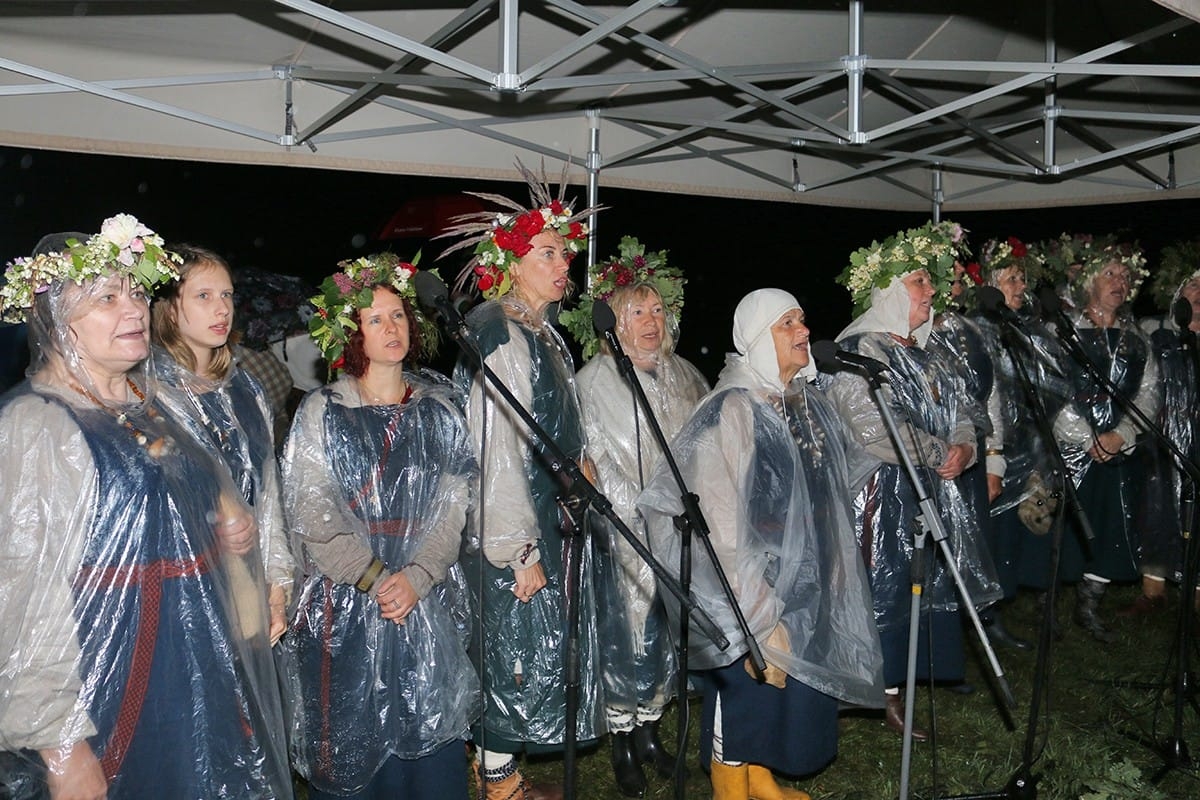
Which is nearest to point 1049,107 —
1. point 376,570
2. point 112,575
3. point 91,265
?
point 376,570

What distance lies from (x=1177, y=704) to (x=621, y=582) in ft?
6.15

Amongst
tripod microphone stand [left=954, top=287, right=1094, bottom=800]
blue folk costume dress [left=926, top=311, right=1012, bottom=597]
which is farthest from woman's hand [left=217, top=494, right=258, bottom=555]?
blue folk costume dress [left=926, top=311, right=1012, bottom=597]

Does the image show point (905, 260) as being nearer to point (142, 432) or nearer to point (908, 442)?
point (908, 442)

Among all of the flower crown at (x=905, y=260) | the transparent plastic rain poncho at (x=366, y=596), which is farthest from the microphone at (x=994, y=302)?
the transparent plastic rain poncho at (x=366, y=596)

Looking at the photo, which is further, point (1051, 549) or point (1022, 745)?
point (1022, 745)

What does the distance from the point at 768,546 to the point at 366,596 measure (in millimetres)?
1101

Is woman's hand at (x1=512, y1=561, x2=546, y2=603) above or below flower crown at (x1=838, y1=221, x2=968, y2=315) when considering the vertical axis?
below

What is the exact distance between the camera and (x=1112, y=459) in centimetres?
529

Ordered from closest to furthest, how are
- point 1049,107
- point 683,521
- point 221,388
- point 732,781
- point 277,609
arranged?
point 683,521
point 277,609
point 221,388
point 732,781
point 1049,107

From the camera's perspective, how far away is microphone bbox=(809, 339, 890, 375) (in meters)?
2.79

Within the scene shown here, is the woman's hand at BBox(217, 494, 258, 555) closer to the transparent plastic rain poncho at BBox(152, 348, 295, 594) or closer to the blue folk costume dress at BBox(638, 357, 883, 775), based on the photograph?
the transparent plastic rain poncho at BBox(152, 348, 295, 594)

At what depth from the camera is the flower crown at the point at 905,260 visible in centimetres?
423

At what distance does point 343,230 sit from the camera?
23.0 ft

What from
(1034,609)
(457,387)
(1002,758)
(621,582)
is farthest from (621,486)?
(1034,609)
